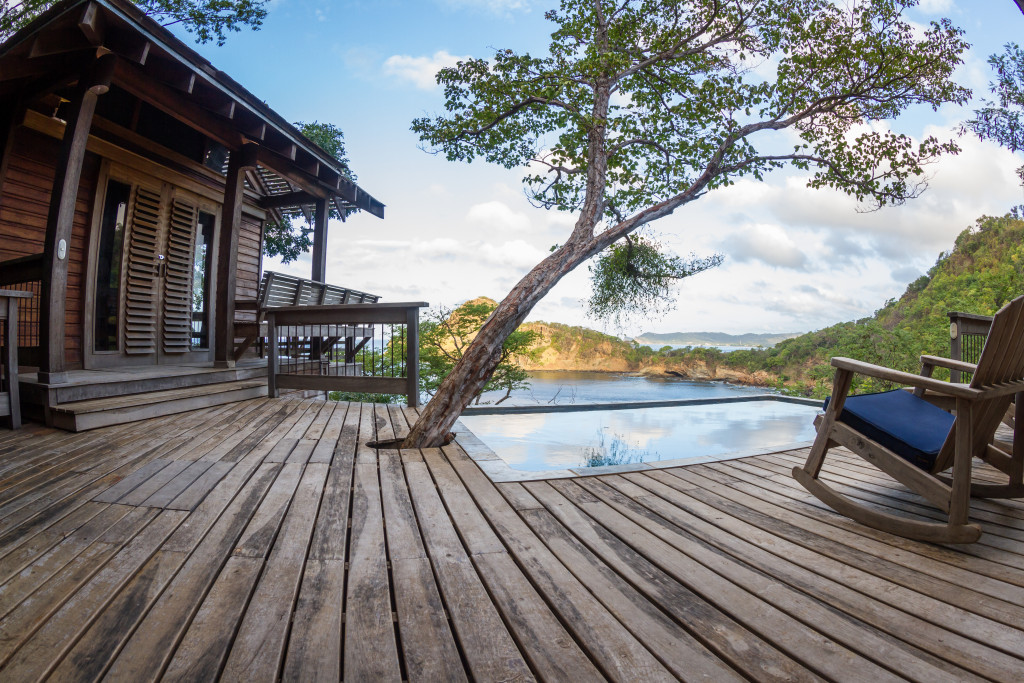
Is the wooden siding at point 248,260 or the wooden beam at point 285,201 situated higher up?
the wooden beam at point 285,201

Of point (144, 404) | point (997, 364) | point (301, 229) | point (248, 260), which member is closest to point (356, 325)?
point (144, 404)

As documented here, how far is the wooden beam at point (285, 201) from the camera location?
7145 millimetres

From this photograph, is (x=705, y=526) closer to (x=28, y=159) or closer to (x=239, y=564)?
(x=239, y=564)

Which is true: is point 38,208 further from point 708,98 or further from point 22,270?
Result: point 708,98

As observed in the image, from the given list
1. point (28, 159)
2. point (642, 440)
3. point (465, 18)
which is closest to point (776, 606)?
point (642, 440)

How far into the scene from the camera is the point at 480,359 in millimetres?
3408

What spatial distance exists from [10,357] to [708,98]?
6.90m

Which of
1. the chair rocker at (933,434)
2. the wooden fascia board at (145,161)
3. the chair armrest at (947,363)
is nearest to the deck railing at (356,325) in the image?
the wooden fascia board at (145,161)

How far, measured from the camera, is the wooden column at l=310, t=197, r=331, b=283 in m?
6.73

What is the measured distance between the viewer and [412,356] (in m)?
4.12

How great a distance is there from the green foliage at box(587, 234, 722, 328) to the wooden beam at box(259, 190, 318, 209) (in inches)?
174

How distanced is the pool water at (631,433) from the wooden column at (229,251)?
2.70 metres

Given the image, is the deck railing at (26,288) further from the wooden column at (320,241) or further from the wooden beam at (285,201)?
the wooden beam at (285,201)

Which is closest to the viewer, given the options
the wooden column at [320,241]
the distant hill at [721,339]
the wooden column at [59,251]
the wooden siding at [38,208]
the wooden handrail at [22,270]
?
the wooden column at [59,251]
